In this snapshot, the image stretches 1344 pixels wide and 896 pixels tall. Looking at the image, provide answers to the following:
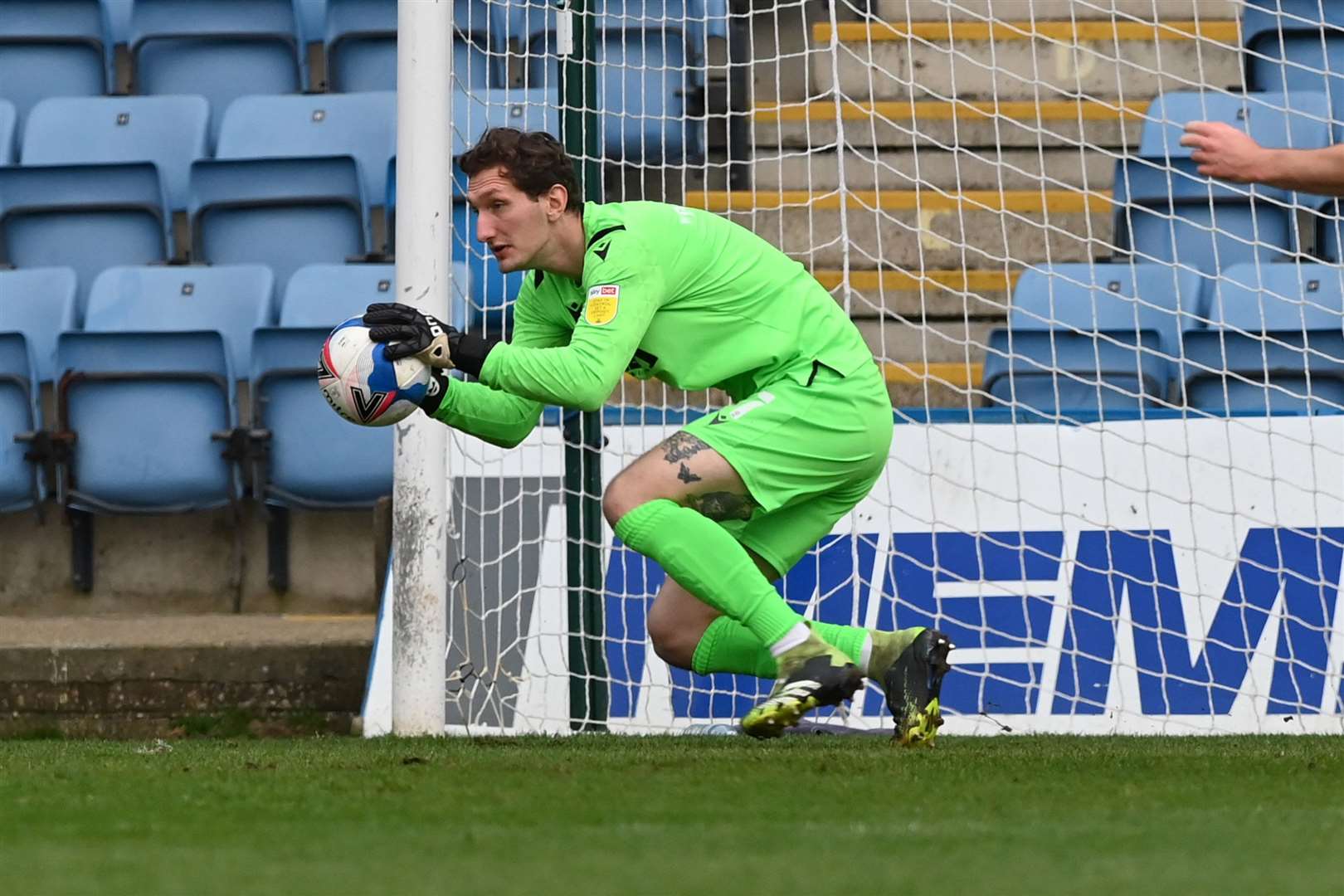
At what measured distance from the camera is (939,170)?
750cm

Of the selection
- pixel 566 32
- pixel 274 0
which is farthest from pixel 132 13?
pixel 566 32

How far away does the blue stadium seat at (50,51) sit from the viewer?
823 centimetres

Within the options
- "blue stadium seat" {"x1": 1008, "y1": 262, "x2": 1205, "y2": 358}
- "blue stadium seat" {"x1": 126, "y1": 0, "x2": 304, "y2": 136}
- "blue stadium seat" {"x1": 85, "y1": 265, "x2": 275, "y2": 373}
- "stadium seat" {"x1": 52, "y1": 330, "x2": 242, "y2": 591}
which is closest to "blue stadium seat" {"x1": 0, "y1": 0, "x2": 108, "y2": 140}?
"blue stadium seat" {"x1": 126, "y1": 0, "x2": 304, "y2": 136}

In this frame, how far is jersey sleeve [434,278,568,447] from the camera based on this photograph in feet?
14.0

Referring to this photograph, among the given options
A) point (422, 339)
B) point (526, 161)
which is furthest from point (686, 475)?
point (526, 161)

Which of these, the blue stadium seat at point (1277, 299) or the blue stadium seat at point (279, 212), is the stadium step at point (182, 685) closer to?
the blue stadium seat at point (279, 212)

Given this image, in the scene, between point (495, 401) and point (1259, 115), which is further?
point (1259, 115)

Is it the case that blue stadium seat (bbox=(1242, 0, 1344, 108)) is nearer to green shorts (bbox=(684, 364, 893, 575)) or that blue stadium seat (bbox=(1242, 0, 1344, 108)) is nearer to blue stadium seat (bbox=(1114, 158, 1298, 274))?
blue stadium seat (bbox=(1114, 158, 1298, 274))

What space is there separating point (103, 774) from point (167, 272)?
367 cm

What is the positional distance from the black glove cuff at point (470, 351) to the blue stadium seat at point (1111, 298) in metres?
2.85

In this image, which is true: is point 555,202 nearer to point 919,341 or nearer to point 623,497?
point 623,497

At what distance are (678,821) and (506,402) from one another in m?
1.73

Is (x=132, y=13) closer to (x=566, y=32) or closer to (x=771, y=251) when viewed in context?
(x=566, y=32)

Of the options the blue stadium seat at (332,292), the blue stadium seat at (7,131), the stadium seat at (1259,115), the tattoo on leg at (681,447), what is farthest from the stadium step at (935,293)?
the blue stadium seat at (7,131)
